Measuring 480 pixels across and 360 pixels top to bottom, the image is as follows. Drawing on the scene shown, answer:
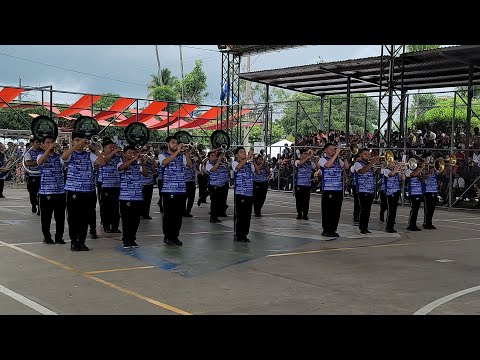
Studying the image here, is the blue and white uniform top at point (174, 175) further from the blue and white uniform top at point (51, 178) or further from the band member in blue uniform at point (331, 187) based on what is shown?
the band member in blue uniform at point (331, 187)

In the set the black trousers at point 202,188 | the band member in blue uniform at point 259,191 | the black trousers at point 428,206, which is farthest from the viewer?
the black trousers at point 202,188

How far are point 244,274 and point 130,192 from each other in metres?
2.81

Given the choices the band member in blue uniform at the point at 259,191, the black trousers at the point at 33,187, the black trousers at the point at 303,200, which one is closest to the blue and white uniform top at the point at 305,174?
the black trousers at the point at 303,200

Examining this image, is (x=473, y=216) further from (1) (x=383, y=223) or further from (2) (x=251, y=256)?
(2) (x=251, y=256)

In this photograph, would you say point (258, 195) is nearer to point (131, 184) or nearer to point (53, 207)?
point (131, 184)

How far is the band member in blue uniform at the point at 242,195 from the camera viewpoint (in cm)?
1077

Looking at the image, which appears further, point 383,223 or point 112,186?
point 383,223

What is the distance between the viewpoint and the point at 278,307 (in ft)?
20.0

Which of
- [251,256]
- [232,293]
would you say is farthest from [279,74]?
[232,293]

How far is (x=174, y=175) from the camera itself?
32.7ft

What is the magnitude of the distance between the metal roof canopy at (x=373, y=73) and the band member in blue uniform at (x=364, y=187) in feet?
21.0

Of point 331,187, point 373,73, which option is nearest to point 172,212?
point 331,187
